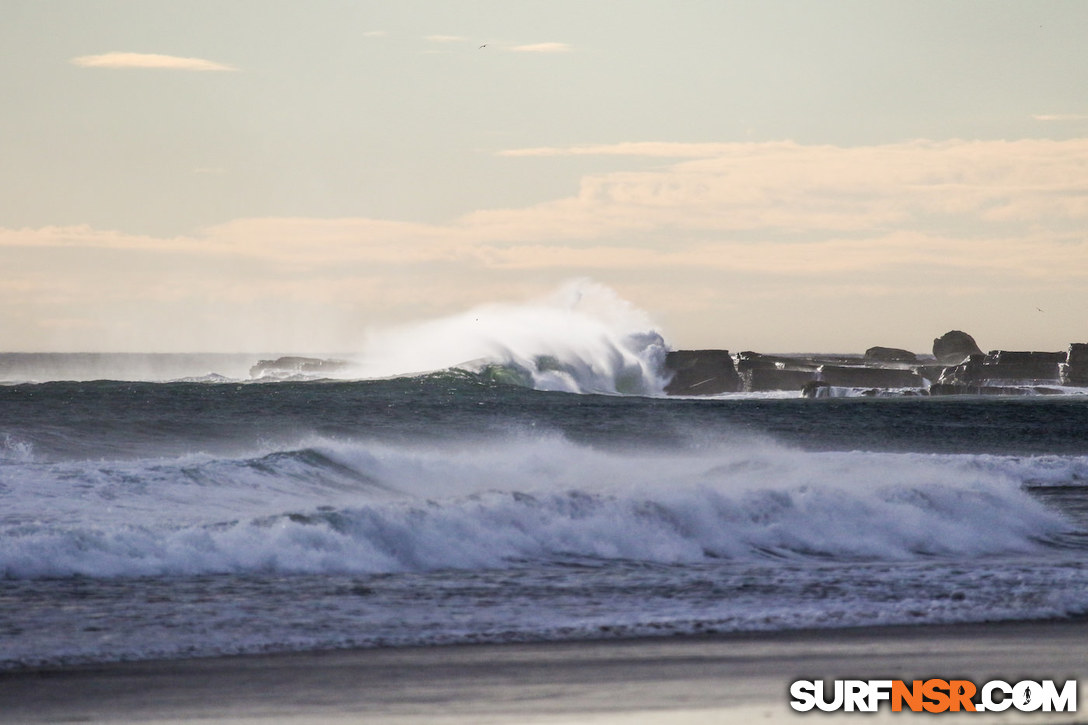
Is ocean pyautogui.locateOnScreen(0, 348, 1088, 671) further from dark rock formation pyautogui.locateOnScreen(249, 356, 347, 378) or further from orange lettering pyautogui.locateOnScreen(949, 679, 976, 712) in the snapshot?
dark rock formation pyautogui.locateOnScreen(249, 356, 347, 378)

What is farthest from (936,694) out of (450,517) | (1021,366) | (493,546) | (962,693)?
(1021,366)

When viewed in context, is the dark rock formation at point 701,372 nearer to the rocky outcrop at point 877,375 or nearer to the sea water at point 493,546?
the rocky outcrop at point 877,375

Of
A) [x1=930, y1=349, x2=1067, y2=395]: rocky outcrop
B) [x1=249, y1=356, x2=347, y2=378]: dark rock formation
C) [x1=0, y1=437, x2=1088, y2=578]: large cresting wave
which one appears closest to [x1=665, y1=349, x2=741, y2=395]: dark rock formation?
A: [x1=930, y1=349, x2=1067, y2=395]: rocky outcrop

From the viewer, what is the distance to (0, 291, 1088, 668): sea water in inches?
399

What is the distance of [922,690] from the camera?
7.85m

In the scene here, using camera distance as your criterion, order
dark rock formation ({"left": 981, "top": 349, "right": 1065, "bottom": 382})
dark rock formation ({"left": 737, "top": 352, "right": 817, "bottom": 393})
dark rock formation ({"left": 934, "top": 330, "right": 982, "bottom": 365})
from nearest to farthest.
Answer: dark rock formation ({"left": 737, "top": 352, "right": 817, "bottom": 393}) → dark rock formation ({"left": 981, "top": 349, "right": 1065, "bottom": 382}) → dark rock formation ({"left": 934, "top": 330, "right": 982, "bottom": 365})

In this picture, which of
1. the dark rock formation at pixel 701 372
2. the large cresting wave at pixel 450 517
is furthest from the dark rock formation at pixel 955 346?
the large cresting wave at pixel 450 517

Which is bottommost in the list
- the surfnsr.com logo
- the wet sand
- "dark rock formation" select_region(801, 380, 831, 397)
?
the wet sand

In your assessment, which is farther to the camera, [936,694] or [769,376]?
[769,376]

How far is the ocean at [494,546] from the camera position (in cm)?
1011

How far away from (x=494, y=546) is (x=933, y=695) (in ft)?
23.3

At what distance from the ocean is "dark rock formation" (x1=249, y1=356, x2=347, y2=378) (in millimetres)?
49451

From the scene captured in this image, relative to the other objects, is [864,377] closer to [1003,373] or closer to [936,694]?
[1003,373]

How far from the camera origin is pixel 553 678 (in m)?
8.26
